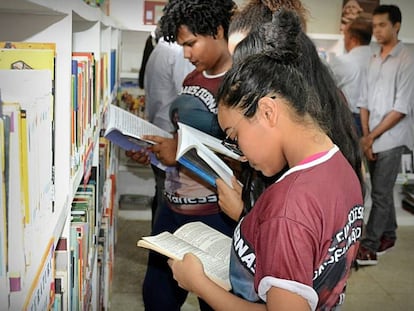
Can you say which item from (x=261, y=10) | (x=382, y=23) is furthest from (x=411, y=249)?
(x=261, y=10)

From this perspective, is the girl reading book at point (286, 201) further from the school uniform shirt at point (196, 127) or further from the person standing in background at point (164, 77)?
the person standing in background at point (164, 77)

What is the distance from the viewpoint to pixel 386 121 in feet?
11.6

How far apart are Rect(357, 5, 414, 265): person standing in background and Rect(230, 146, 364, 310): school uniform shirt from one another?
2.58 meters

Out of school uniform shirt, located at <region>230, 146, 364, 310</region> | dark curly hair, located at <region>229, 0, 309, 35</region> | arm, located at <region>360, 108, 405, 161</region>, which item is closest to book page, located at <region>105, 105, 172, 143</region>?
dark curly hair, located at <region>229, 0, 309, 35</region>

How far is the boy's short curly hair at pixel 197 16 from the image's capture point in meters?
1.89

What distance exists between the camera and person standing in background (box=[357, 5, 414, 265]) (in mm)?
3504

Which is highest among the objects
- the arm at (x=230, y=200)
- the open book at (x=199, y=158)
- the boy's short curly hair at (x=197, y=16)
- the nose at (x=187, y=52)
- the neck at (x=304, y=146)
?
the boy's short curly hair at (x=197, y=16)

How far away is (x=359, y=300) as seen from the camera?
292 cm

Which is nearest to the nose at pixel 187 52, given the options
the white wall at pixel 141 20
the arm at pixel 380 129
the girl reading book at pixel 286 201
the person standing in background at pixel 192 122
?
the person standing in background at pixel 192 122

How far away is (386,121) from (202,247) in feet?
8.27

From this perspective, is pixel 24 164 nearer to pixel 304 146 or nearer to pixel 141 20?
→ pixel 304 146

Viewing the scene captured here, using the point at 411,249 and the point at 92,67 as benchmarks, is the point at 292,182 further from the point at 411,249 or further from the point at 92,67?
the point at 411,249

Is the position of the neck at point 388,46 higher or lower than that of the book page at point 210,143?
higher

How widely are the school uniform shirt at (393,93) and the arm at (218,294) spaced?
2638 millimetres
